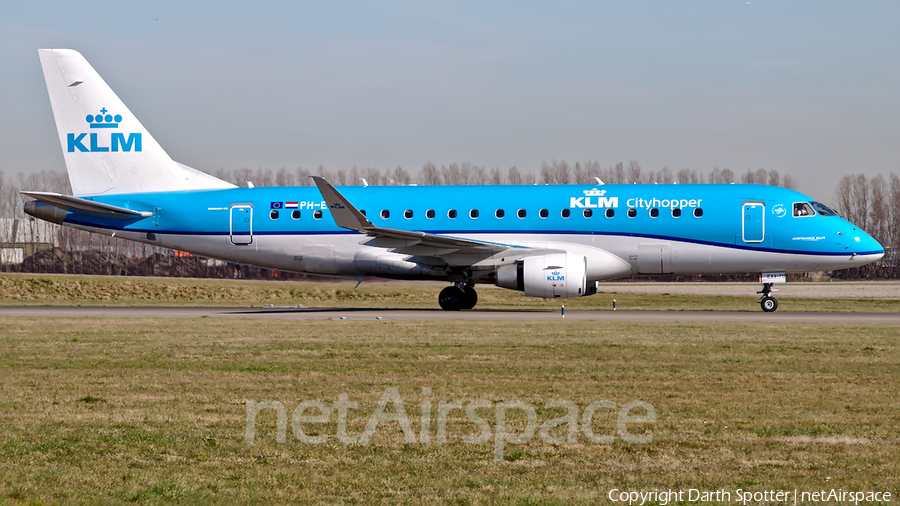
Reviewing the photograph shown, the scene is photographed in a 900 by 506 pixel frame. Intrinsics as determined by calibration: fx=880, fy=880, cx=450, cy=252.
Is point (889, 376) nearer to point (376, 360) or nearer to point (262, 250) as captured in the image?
point (376, 360)

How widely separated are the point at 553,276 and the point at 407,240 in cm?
485

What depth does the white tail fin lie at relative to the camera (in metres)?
32.1

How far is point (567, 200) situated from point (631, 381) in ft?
56.6

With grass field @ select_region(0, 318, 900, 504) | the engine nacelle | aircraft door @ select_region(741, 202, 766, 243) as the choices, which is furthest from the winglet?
aircraft door @ select_region(741, 202, 766, 243)

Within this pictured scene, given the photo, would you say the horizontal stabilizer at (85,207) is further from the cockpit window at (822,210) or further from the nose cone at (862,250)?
the nose cone at (862,250)

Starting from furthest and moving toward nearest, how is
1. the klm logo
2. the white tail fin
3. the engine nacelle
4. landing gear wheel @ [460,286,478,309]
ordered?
the klm logo → the white tail fin → landing gear wheel @ [460,286,478,309] → the engine nacelle

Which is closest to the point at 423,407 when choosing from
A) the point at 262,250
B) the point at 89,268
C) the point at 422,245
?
the point at 422,245

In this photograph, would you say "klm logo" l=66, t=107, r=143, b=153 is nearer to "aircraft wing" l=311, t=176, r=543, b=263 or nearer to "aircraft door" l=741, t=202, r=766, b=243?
"aircraft wing" l=311, t=176, r=543, b=263

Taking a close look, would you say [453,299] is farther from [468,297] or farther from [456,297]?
[468,297]

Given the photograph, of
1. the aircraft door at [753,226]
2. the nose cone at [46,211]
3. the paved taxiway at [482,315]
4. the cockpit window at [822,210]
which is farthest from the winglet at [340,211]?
the cockpit window at [822,210]

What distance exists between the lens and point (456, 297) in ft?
102

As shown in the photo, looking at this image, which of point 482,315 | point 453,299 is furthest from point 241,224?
point 482,315

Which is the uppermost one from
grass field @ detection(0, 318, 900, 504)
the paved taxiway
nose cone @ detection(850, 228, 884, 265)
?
nose cone @ detection(850, 228, 884, 265)

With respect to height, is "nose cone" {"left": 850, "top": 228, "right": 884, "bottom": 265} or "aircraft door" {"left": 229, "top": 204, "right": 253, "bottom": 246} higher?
"aircraft door" {"left": 229, "top": 204, "right": 253, "bottom": 246}
